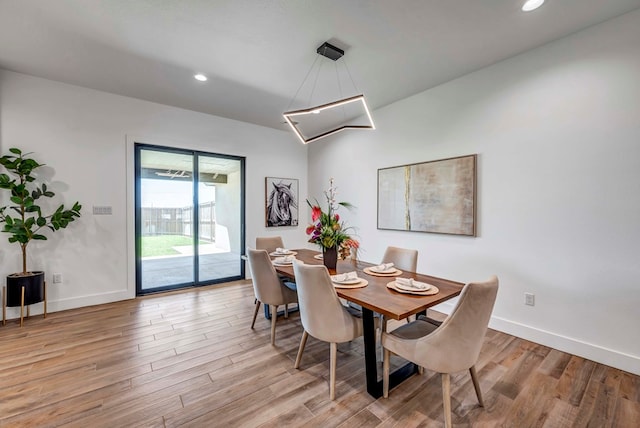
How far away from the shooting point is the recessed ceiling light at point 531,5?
2000mm

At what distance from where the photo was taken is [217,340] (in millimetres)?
2646

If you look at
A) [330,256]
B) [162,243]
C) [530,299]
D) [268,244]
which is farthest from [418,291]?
[162,243]

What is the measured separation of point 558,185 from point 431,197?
4.06 feet

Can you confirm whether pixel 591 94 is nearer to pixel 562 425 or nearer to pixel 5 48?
pixel 562 425

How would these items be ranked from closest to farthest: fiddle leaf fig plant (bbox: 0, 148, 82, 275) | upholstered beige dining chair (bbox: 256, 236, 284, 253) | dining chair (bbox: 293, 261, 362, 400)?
dining chair (bbox: 293, 261, 362, 400), fiddle leaf fig plant (bbox: 0, 148, 82, 275), upholstered beige dining chair (bbox: 256, 236, 284, 253)

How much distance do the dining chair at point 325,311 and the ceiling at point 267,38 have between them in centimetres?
208

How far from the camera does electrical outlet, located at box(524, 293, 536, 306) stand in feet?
8.72

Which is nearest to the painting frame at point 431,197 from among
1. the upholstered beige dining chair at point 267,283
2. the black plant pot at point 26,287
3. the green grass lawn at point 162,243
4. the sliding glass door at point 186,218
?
the upholstered beige dining chair at point 267,283

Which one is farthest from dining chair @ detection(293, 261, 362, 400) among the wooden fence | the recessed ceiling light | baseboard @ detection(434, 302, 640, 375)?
the wooden fence

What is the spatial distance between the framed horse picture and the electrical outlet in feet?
12.9

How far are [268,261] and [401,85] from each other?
9.20ft

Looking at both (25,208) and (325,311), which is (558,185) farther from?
(25,208)

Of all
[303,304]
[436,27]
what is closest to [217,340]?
[303,304]

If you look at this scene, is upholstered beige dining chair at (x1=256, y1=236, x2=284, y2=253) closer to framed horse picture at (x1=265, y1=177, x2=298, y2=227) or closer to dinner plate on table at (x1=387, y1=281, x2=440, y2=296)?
framed horse picture at (x1=265, y1=177, x2=298, y2=227)
